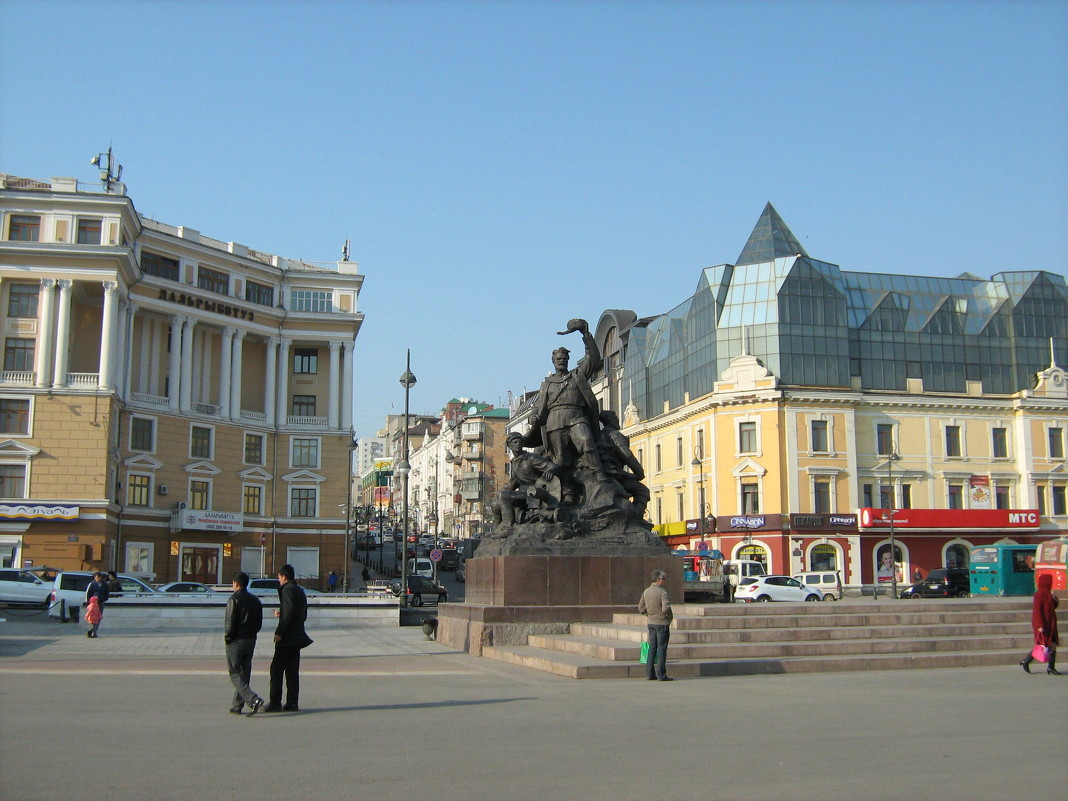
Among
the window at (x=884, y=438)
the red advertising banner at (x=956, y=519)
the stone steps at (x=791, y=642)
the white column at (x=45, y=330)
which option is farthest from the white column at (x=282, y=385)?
the stone steps at (x=791, y=642)

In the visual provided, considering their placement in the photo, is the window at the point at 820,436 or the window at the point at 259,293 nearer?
the window at the point at 820,436

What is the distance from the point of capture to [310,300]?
6091 centimetres

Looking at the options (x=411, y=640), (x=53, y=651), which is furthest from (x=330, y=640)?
(x=53, y=651)

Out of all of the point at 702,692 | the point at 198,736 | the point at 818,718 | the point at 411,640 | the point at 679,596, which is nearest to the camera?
the point at 198,736

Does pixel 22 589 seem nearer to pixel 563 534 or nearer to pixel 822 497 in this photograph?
pixel 563 534

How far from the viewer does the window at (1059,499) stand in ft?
187

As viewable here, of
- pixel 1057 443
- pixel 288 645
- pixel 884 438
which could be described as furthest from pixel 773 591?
pixel 288 645

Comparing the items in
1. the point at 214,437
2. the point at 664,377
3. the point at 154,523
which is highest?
the point at 664,377

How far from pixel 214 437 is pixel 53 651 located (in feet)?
123

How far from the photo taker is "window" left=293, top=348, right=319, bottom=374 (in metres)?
61.9

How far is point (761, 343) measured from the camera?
5675 centimetres

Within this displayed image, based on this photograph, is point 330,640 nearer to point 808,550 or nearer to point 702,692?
point 702,692

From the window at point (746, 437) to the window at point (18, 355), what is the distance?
35100mm

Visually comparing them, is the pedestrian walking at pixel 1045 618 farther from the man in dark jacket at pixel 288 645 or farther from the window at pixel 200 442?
the window at pixel 200 442
